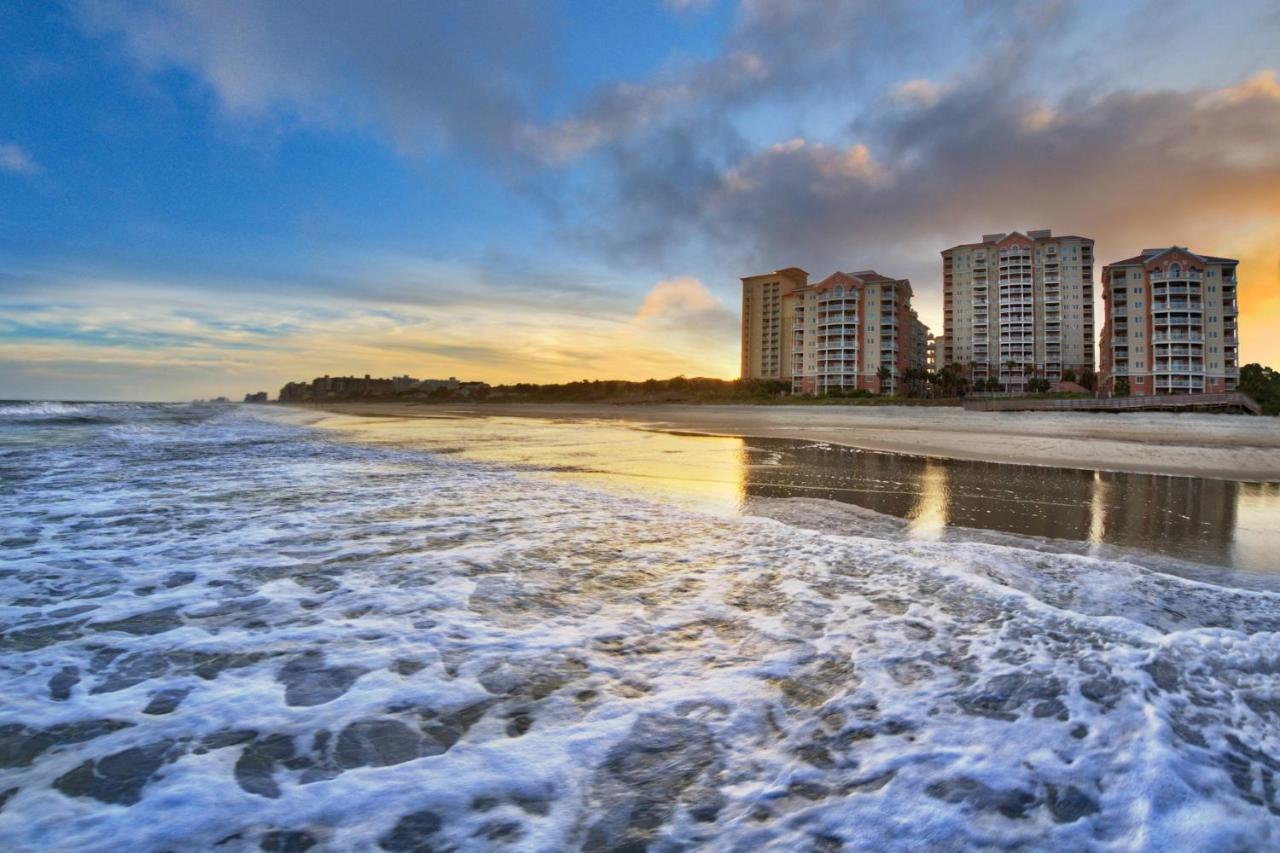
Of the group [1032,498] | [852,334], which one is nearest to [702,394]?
[852,334]

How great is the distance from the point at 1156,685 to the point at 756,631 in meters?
1.74

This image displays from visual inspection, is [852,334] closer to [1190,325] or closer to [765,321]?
[765,321]

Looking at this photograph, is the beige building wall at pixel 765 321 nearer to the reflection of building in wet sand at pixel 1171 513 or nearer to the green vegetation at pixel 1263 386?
the green vegetation at pixel 1263 386

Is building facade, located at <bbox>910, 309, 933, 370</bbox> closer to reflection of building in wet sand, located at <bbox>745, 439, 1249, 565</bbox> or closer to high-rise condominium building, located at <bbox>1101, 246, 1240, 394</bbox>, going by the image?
high-rise condominium building, located at <bbox>1101, 246, 1240, 394</bbox>

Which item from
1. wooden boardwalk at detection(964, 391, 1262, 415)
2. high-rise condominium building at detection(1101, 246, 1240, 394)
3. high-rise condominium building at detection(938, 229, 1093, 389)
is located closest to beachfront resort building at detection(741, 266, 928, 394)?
high-rise condominium building at detection(938, 229, 1093, 389)

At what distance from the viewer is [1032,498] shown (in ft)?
24.6

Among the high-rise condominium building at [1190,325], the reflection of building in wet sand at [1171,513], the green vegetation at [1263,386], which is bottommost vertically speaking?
the reflection of building in wet sand at [1171,513]

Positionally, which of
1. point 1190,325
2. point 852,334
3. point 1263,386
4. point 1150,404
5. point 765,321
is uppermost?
point 765,321

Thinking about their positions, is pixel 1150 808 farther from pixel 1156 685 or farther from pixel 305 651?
pixel 305 651

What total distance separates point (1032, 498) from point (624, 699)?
7270mm

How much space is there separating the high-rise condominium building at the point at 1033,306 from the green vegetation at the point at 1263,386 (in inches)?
696

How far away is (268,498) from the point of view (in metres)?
6.97

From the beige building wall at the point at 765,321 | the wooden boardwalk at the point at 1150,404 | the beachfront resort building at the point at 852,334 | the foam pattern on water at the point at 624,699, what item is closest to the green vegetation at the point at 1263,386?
the wooden boardwalk at the point at 1150,404

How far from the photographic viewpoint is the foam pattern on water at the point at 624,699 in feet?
5.67
